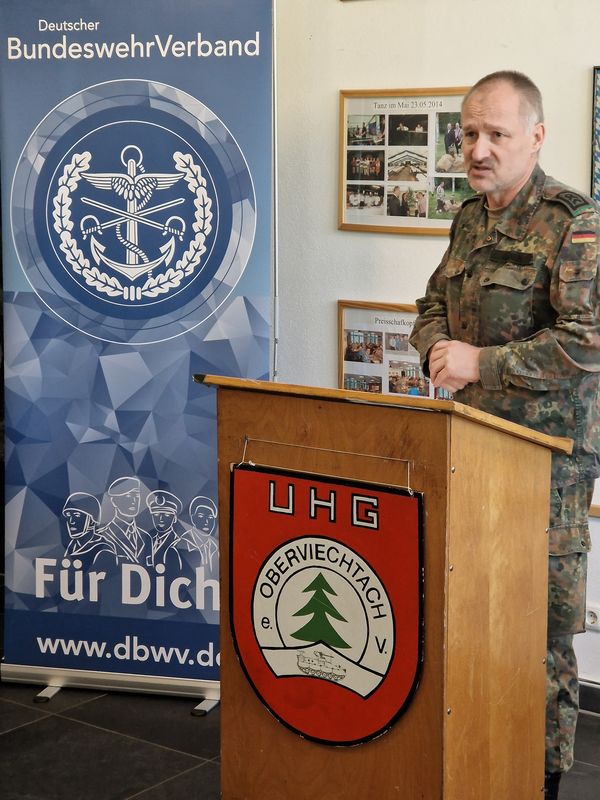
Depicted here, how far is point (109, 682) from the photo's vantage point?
10.6 feet

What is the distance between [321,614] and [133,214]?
1.62 meters

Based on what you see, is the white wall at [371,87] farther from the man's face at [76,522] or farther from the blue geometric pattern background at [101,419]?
the man's face at [76,522]

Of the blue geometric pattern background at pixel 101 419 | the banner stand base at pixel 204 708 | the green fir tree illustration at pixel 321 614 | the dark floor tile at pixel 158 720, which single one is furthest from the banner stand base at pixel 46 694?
the green fir tree illustration at pixel 321 614

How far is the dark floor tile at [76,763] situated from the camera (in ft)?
8.68

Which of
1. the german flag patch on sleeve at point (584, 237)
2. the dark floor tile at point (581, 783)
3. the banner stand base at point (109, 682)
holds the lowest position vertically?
the dark floor tile at point (581, 783)

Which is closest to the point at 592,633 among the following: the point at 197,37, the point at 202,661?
the point at 202,661

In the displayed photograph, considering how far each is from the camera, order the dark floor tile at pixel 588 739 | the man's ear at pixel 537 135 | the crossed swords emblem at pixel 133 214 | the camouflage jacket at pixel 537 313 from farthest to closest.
Answer: 1. the crossed swords emblem at pixel 133 214
2. the dark floor tile at pixel 588 739
3. the man's ear at pixel 537 135
4. the camouflage jacket at pixel 537 313

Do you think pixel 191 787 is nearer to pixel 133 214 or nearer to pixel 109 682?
pixel 109 682

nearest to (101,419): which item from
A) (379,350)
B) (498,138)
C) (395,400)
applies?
(379,350)

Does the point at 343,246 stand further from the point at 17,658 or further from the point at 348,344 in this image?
the point at 17,658

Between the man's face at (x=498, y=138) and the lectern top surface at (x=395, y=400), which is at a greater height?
the man's face at (x=498, y=138)

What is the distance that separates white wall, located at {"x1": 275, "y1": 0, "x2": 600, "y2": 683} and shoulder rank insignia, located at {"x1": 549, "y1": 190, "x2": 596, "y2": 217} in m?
0.80

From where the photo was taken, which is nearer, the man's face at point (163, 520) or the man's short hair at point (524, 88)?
the man's short hair at point (524, 88)

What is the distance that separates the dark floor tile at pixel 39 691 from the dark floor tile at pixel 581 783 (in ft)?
4.55
